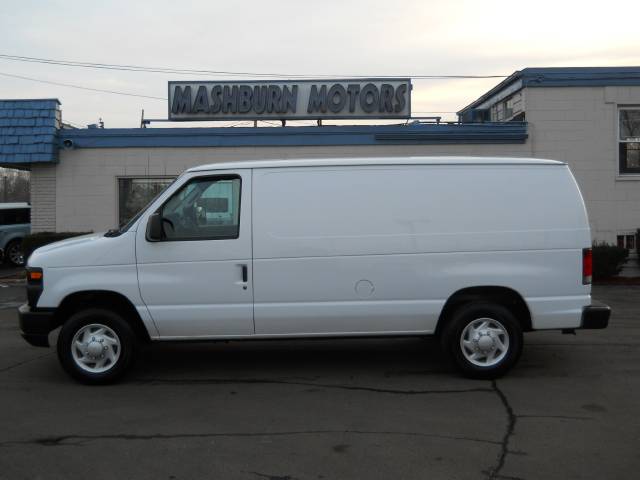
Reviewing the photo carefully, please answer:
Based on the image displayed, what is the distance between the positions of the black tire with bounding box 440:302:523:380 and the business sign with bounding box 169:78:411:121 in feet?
33.0

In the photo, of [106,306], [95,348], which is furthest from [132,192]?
[95,348]

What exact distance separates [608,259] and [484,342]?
8556 millimetres

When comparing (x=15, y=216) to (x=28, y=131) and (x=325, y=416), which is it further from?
(x=325, y=416)

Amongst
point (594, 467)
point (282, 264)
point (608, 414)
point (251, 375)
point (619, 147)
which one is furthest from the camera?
point (619, 147)

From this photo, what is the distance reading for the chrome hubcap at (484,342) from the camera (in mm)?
6738

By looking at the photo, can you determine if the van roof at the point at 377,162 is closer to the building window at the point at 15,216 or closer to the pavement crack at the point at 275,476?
the pavement crack at the point at 275,476

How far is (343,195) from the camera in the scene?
6.72 m

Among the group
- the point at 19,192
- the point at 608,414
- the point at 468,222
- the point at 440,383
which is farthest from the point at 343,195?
the point at 19,192

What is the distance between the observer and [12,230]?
20266 mm

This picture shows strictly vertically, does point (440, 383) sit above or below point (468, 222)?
below

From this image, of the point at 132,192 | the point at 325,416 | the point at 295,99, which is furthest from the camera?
the point at 295,99

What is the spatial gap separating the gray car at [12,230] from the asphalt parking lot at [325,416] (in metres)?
13.0

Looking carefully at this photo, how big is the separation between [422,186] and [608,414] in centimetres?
261

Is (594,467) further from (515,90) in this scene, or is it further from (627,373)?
(515,90)
